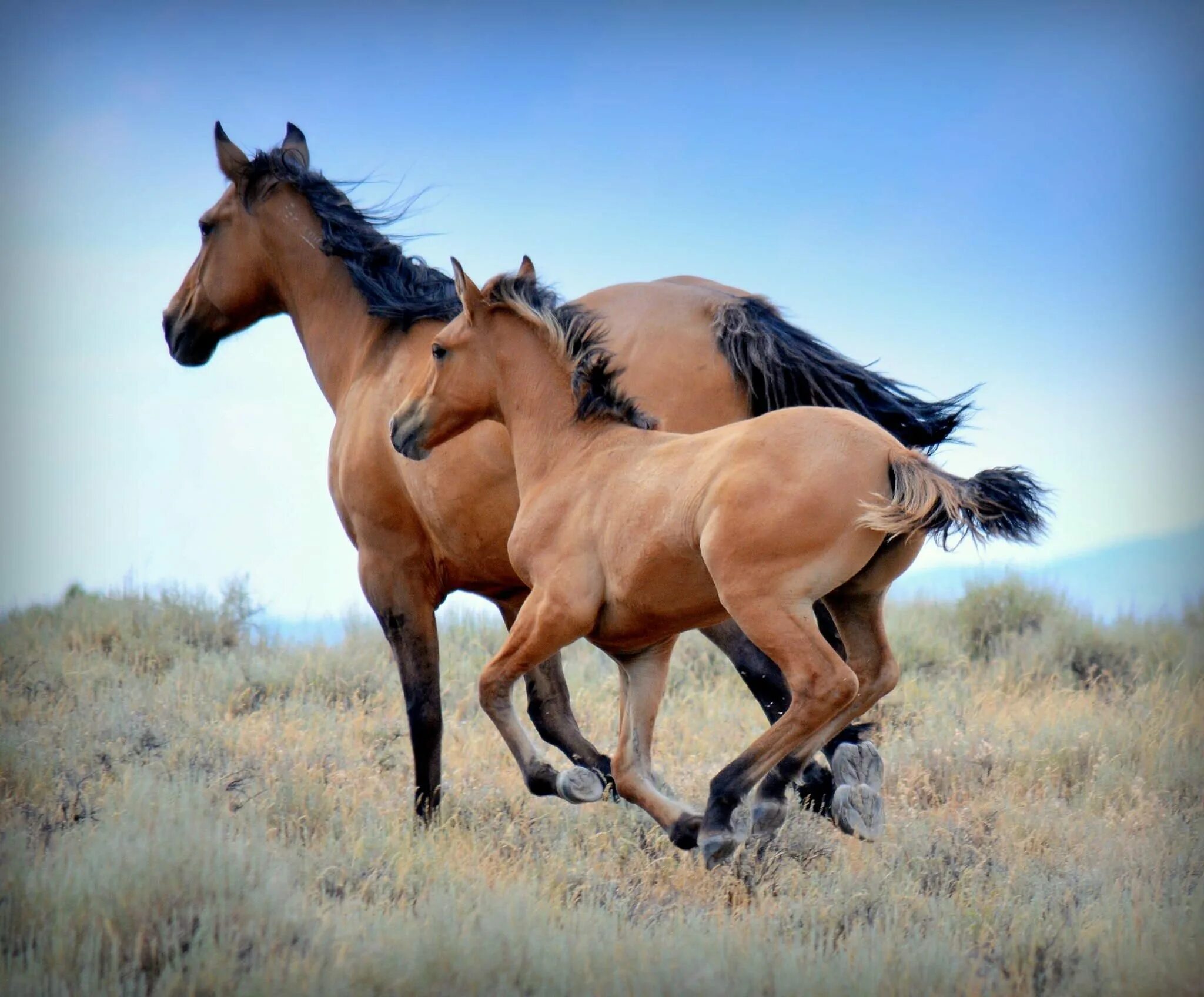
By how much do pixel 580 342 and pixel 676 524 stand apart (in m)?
1.22

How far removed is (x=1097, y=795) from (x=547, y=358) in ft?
11.3

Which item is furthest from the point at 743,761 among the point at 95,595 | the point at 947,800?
the point at 95,595

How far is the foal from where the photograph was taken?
14.6 feet

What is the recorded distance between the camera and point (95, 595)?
1182cm

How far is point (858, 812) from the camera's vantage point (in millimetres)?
5148

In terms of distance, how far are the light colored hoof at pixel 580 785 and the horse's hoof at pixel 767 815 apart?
724 millimetres

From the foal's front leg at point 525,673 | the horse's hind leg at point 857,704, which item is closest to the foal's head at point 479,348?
the foal's front leg at point 525,673

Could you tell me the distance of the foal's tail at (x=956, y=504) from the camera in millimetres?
4340

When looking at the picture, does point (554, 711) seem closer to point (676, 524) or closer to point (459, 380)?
point (459, 380)

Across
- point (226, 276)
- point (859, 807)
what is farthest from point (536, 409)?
point (226, 276)

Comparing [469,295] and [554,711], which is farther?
[554,711]

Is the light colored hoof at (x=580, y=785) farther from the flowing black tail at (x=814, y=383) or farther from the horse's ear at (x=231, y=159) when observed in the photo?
the horse's ear at (x=231, y=159)

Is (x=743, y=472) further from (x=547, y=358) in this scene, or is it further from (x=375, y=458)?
(x=375, y=458)

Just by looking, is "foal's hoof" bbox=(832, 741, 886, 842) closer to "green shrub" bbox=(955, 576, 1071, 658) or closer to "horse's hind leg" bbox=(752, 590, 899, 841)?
"horse's hind leg" bbox=(752, 590, 899, 841)
